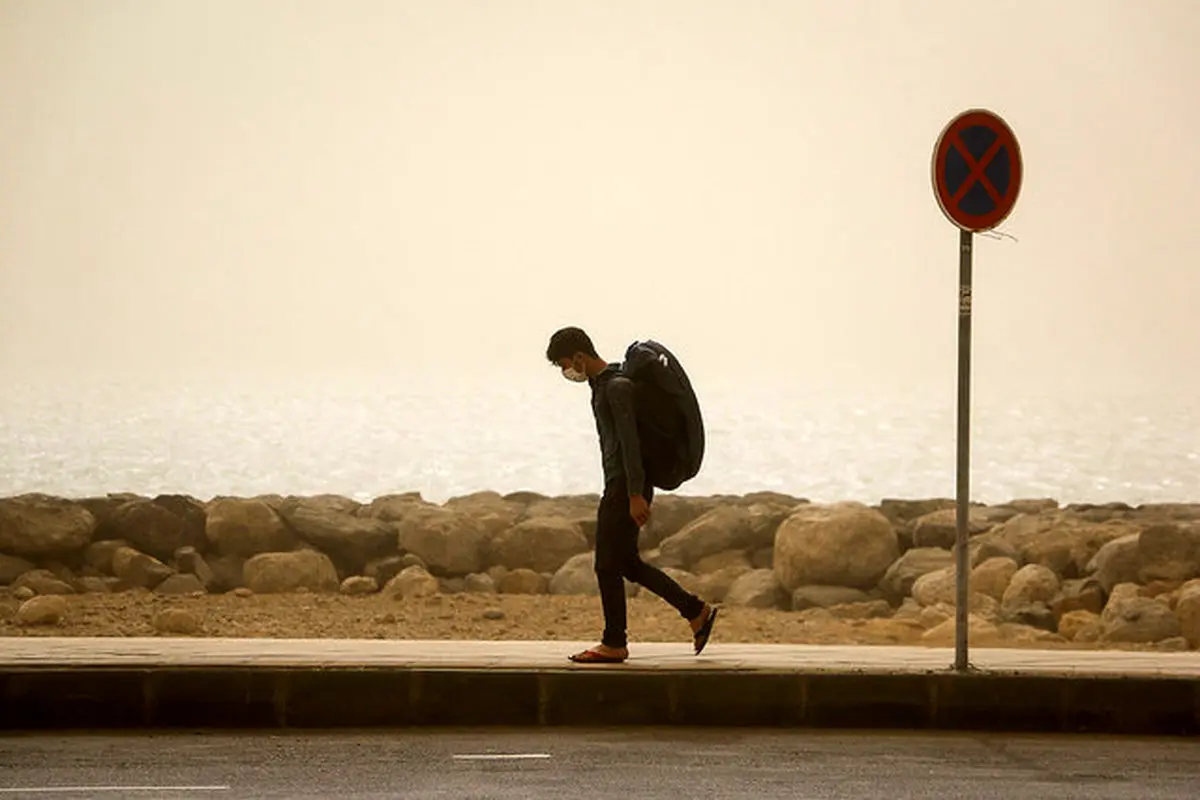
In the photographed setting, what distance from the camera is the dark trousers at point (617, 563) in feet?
41.0

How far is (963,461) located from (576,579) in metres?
12.1

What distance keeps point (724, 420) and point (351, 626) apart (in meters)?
86.3

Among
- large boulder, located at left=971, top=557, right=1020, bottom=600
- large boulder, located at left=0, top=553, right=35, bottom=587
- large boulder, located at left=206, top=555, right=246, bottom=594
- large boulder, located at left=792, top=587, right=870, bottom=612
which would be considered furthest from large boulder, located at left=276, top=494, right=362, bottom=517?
large boulder, located at left=971, top=557, right=1020, bottom=600

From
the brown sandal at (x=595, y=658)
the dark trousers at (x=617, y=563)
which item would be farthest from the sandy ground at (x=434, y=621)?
the brown sandal at (x=595, y=658)

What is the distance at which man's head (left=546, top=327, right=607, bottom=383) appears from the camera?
40.7ft

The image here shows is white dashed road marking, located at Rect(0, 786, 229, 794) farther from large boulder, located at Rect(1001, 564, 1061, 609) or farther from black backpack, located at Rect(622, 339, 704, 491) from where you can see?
large boulder, located at Rect(1001, 564, 1061, 609)

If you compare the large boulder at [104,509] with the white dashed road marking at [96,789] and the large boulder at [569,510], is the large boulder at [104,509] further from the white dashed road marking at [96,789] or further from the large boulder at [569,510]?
the white dashed road marking at [96,789]

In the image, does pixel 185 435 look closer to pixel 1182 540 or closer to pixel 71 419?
pixel 71 419

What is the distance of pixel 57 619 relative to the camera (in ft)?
68.5

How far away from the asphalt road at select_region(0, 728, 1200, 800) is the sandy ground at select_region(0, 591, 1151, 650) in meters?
8.07

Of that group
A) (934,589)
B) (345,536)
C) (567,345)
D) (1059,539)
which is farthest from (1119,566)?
(567,345)

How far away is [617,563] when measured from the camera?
12.6 metres

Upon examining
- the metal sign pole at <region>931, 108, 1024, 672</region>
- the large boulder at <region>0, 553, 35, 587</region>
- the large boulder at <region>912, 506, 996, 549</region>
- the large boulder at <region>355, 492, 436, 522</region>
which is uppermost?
the metal sign pole at <region>931, 108, 1024, 672</region>

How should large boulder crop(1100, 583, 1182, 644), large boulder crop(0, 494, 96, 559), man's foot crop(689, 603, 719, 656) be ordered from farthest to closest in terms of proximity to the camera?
large boulder crop(0, 494, 96, 559) → large boulder crop(1100, 583, 1182, 644) → man's foot crop(689, 603, 719, 656)
